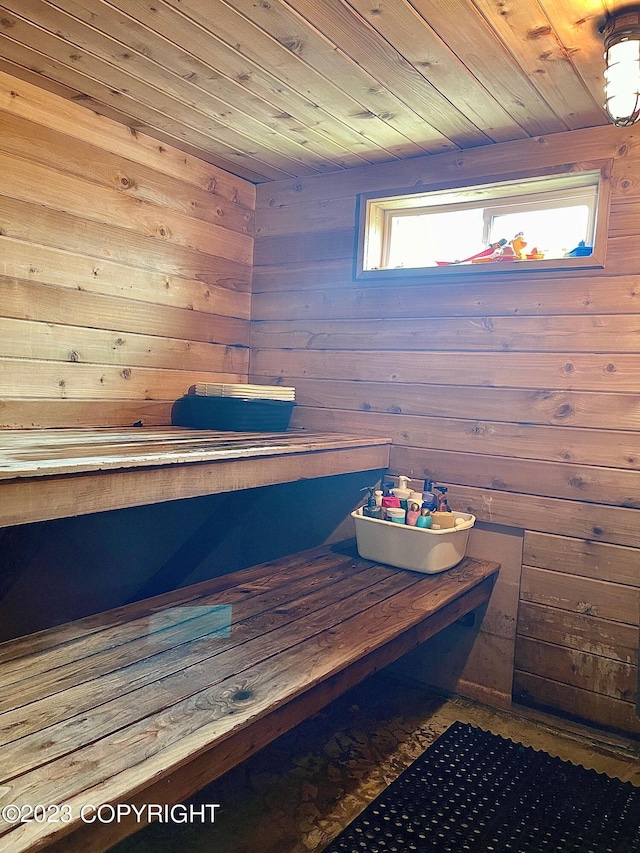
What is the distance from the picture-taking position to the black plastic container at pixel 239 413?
248cm

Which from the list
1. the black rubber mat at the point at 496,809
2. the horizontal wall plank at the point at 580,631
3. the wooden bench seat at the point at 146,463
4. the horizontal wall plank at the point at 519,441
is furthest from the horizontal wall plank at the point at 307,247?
the black rubber mat at the point at 496,809

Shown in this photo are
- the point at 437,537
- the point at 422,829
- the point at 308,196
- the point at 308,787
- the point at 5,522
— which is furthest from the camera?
the point at 308,196

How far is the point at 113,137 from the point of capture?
2342 millimetres

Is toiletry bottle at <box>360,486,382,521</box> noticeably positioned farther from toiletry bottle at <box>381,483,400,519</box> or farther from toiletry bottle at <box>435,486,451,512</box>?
toiletry bottle at <box>435,486,451,512</box>

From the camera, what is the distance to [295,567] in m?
2.30

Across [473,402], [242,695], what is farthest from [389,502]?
[242,695]

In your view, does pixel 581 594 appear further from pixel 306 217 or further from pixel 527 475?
pixel 306 217

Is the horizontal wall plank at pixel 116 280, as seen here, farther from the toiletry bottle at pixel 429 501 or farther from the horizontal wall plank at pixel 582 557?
the horizontal wall plank at pixel 582 557

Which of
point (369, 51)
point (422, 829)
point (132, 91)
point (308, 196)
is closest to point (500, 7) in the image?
point (369, 51)

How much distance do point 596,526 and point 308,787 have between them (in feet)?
4.11

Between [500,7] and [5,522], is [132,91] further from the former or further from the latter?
[5,522]

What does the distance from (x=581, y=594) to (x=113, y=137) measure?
2320mm

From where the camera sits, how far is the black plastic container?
2477 millimetres

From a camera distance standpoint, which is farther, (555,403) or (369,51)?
(555,403)
